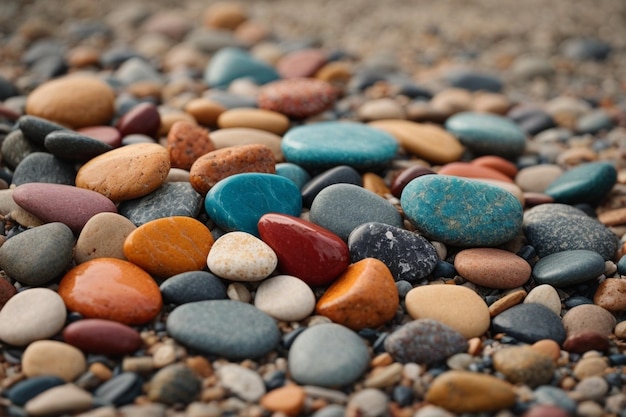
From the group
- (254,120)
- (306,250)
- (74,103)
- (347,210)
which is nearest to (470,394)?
A: (306,250)

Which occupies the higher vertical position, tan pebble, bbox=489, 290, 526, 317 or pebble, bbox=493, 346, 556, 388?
tan pebble, bbox=489, 290, 526, 317

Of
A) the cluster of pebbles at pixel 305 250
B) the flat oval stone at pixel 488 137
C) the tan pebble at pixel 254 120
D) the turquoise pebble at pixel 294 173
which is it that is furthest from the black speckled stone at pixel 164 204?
the flat oval stone at pixel 488 137

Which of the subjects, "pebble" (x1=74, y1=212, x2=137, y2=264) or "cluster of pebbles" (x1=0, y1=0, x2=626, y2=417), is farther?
"pebble" (x1=74, y1=212, x2=137, y2=264)

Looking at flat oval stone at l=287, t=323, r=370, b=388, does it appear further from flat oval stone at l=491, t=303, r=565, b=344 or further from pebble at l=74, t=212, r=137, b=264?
pebble at l=74, t=212, r=137, b=264

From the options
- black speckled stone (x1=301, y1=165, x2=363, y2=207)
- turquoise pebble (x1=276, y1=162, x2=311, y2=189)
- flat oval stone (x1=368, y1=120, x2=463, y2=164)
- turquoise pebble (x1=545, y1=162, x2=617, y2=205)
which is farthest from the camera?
flat oval stone (x1=368, y1=120, x2=463, y2=164)

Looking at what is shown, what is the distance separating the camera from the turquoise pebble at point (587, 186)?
111 inches

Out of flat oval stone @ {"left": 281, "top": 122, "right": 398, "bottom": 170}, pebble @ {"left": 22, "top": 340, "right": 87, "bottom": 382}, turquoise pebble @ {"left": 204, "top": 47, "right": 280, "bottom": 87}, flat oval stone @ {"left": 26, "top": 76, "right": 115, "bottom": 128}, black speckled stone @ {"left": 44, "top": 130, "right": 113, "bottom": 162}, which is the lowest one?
pebble @ {"left": 22, "top": 340, "right": 87, "bottom": 382}

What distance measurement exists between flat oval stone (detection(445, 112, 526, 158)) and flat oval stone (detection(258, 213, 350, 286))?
134 centimetres

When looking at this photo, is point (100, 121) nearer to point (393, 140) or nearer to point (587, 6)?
point (393, 140)

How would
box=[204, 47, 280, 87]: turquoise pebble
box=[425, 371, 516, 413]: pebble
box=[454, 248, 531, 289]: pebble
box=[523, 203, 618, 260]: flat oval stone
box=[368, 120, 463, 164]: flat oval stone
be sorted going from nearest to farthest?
box=[425, 371, 516, 413]: pebble, box=[454, 248, 531, 289]: pebble, box=[523, 203, 618, 260]: flat oval stone, box=[368, 120, 463, 164]: flat oval stone, box=[204, 47, 280, 87]: turquoise pebble

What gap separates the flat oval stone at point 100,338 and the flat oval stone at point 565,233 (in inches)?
67.8

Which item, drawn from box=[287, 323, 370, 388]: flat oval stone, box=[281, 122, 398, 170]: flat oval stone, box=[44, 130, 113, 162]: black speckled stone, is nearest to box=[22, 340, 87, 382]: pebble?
box=[287, 323, 370, 388]: flat oval stone

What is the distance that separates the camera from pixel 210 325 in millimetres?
1981

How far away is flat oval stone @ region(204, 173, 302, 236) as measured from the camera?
2369mm
